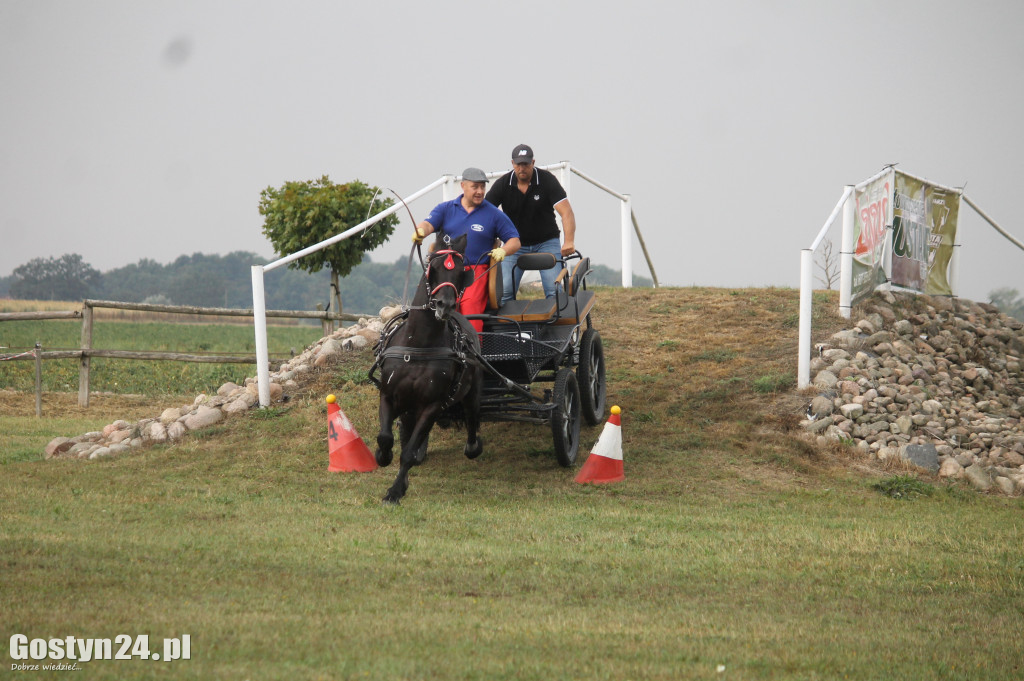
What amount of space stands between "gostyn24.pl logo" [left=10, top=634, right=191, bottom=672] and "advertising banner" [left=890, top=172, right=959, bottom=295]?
431 inches

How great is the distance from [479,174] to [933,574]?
4.77m

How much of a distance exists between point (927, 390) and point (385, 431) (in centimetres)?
627

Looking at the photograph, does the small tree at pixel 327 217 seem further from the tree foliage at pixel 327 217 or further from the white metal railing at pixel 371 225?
the white metal railing at pixel 371 225

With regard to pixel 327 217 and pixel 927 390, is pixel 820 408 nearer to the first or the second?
pixel 927 390

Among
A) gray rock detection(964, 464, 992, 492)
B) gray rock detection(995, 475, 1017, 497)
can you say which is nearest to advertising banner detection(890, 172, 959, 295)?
gray rock detection(964, 464, 992, 492)

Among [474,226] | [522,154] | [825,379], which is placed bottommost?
[825,379]

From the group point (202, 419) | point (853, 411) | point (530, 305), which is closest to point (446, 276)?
point (530, 305)

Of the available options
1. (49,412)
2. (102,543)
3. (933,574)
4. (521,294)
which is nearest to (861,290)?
(521,294)

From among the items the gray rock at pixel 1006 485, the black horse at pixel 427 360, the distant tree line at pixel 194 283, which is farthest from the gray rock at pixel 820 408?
the distant tree line at pixel 194 283

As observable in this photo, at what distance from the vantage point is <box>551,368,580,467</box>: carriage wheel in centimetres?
850

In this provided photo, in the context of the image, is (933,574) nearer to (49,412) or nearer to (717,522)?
(717,522)

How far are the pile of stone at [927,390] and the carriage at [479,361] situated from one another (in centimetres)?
257

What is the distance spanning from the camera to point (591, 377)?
10.1m

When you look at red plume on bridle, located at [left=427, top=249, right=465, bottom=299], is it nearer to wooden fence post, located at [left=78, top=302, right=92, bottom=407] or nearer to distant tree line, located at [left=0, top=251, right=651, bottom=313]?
wooden fence post, located at [left=78, top=302, right=92, bottom=407]
